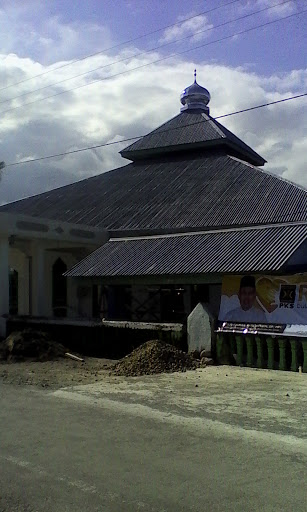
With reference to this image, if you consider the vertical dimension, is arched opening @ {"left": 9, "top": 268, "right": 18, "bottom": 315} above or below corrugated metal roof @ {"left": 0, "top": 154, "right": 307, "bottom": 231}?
below

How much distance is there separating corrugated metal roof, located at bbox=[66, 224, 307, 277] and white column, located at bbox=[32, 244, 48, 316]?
206 centimetres

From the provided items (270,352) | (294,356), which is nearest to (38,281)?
(270,352)

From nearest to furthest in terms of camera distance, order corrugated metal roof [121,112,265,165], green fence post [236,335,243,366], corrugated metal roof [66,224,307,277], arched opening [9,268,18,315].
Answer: green fence post [236,335,243,366]
corrugated metal roof [66,224,307,277]
arched opening [9,268,18,315]
corrugated metal roof [121,112,265,165]

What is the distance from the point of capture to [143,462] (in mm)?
6094

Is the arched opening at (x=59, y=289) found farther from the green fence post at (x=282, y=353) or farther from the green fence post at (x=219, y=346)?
the green fence post at (x=282, y=353)

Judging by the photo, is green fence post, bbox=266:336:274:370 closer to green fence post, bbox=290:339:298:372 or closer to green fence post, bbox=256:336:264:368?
green fence post, bbox=256:336:264:368

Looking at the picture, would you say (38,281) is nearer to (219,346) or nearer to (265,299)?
(219,346)

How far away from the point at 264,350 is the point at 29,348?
20.9 ft

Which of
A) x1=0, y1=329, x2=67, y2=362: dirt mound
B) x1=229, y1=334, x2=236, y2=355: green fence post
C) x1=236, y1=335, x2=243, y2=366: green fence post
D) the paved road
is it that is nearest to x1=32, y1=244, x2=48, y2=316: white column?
x1=0, y1=329, x2=67, y2=362: dirt mound

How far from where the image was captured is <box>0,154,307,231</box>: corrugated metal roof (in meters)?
23.2

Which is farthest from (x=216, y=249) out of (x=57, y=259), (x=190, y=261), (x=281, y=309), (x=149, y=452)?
(x=149, y=452)

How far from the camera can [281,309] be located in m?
13.9

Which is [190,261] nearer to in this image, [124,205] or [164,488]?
[124,205]

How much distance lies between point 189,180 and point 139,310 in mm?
8283
